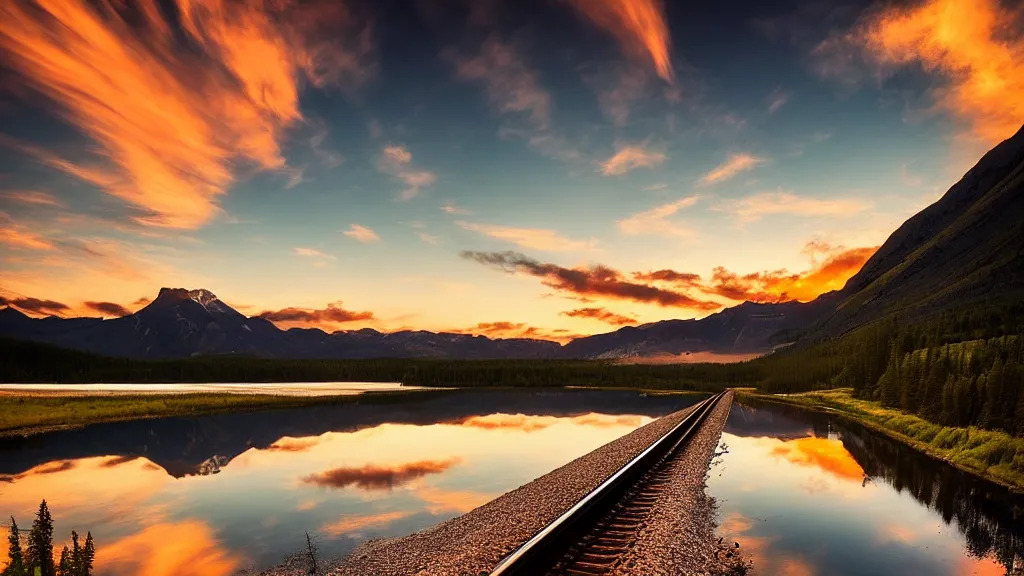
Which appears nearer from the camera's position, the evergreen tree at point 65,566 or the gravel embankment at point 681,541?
the gravel embankment at point 681,541

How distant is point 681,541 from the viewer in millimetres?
18031

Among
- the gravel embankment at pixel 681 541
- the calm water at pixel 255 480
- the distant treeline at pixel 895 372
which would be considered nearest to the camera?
the gravel embankment at pixel 681 541

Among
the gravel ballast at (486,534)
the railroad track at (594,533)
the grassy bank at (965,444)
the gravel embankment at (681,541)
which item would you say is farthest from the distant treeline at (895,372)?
the railroad track at (594,533)

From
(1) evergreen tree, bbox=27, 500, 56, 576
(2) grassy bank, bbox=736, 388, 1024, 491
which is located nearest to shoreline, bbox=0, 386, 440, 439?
(1) evergreen tree, bbox=27, 500, 56, 576

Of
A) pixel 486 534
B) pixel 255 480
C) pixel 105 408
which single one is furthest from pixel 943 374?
pixel 105 408

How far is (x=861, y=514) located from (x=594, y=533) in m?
14.8

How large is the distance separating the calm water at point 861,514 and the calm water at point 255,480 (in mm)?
12349

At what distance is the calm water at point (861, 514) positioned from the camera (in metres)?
18.8

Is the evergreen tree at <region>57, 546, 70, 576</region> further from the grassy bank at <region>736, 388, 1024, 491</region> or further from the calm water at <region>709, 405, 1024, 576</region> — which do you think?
the grassy bank at <region>736, 388, 1024, 491</region>

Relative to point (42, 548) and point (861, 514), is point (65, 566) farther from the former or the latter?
point (861, 514)

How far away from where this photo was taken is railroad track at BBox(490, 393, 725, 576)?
14.0m

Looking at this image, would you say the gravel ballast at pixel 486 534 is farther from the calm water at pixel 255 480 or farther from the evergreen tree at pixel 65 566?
the evergreen tree at pixel 65 566

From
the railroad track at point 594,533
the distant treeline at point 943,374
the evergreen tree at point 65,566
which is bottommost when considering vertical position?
the evergreen tree at point 65,566

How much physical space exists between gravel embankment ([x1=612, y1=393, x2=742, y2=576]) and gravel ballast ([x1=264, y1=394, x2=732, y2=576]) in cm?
11
